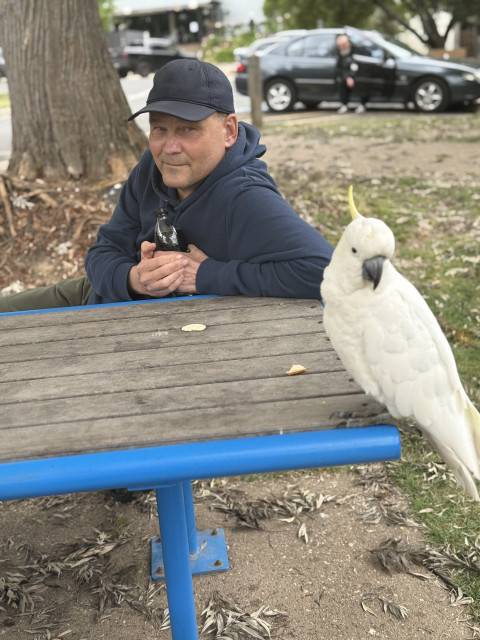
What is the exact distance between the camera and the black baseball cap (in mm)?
2395

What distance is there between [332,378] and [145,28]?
153 ft

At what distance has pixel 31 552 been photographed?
2762mm

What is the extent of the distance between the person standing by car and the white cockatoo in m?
12.0

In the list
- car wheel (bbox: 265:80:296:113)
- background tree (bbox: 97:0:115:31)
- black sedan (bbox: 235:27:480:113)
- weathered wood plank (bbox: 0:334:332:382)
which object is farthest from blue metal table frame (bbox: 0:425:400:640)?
background tree (bbox: 97:0:115:31)

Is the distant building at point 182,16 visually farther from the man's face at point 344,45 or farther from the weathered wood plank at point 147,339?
the weathered wood plank at point 147,339

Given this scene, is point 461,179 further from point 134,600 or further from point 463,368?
point 134,600

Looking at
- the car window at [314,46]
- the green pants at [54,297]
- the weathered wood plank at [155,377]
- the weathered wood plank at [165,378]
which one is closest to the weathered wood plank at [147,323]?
the weathered wood plank at [165,378]

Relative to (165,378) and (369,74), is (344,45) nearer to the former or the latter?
(369,74)

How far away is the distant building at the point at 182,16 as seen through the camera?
43.0m

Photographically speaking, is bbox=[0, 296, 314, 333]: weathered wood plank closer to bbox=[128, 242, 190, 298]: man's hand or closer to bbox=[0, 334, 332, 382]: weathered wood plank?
bbox=[128, 242, 190, 298]: man's hand

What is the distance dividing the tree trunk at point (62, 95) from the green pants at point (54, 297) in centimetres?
252

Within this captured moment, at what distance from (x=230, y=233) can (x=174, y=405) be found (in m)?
1.03

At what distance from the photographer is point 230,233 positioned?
2.60 meters

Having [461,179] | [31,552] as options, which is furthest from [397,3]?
[31,552]
